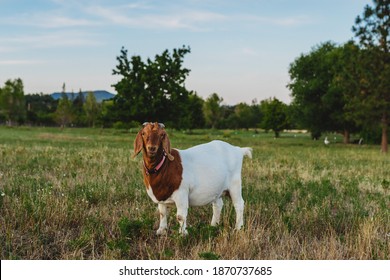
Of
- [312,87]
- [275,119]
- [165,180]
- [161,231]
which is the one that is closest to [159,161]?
[165,180]

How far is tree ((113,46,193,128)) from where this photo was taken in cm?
3797

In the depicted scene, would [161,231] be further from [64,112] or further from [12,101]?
[12,101]

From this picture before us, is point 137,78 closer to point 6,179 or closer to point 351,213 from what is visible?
point 6,179

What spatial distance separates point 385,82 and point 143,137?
2927 cm

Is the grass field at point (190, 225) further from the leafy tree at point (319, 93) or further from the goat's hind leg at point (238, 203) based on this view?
the leafy tree at point (319, 93)

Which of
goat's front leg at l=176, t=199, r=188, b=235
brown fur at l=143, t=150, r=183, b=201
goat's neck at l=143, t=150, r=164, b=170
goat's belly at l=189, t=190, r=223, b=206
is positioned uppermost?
goat's neck at l=143, t=150, r=164, b=170

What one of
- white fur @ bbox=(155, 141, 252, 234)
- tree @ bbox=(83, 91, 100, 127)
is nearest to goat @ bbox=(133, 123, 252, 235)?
white fur @ bbox=(155, 141, 252, 234)

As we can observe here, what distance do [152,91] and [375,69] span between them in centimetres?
2026

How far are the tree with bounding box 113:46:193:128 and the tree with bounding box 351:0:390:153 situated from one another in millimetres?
16603

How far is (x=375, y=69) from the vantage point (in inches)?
1225

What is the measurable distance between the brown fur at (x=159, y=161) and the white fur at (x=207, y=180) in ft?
0.35

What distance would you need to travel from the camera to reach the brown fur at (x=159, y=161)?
5.28 m

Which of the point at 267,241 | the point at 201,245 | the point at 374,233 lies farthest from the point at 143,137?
the point at 374,233

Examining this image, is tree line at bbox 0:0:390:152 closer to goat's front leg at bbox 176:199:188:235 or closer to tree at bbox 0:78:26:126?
goat's front leg at bbox 176:199:188:235
